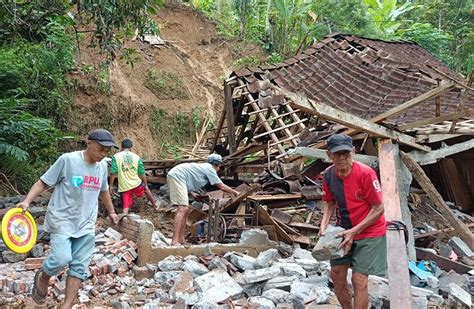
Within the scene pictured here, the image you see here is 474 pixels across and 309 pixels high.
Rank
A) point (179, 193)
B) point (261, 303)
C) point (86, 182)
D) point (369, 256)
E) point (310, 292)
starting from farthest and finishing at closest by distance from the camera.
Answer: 1. point (179, 193)
2. point (310, 292)
3. point (261, 303)
4. point (86, 182)
5. point (369, 256)

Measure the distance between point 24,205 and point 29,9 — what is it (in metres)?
3.49

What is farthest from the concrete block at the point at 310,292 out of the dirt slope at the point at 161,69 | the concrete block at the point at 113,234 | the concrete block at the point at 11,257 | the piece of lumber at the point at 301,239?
the dirt slope at the point at 161,69

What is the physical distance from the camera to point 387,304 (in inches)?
206

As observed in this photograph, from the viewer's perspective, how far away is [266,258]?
6.36 m

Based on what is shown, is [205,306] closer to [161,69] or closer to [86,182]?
[86,182]

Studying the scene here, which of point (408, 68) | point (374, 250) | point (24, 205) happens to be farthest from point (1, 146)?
point (408, 68)

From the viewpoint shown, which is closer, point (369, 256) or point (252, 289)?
point (369, 256)

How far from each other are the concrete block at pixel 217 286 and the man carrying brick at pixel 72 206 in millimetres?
1381

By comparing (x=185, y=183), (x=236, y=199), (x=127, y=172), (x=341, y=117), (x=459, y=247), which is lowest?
(x=459, y=247)

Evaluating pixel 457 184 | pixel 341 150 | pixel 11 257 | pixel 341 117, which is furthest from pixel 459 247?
pixel 11 257

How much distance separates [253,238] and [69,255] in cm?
324

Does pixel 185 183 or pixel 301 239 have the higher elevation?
pixel 185 183

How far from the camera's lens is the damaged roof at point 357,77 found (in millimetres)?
10219

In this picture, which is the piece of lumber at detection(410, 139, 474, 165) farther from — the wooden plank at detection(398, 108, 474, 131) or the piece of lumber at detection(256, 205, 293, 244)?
the piece of lumber at detection(256, 205, 293, 244)
